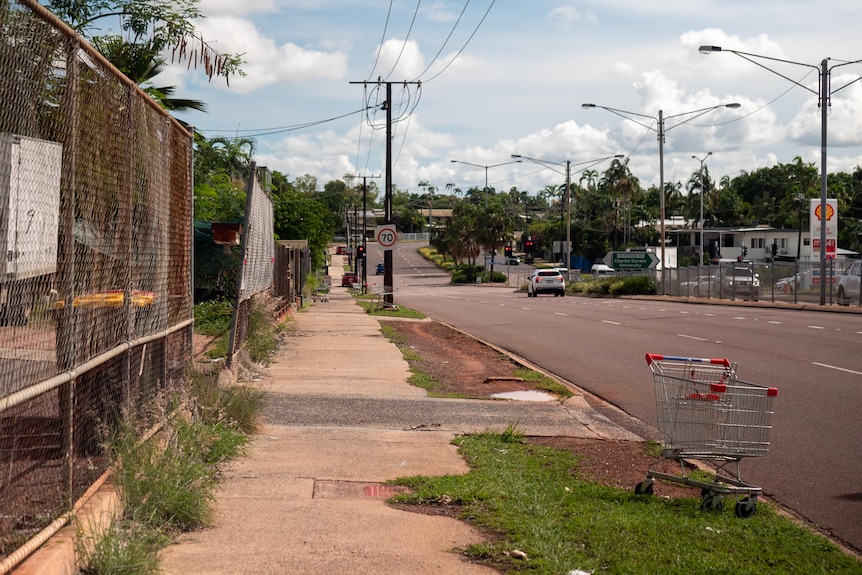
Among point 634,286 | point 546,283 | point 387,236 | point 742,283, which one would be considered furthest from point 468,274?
point 387,236

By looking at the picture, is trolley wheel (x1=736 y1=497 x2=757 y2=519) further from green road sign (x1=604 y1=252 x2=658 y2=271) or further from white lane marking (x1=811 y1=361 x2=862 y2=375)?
green road sign (x1=604 y1=252 x2=658 y2=271)

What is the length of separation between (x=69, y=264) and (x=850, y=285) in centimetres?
3139

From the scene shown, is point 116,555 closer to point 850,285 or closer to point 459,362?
point 459,362

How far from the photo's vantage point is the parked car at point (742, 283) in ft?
129

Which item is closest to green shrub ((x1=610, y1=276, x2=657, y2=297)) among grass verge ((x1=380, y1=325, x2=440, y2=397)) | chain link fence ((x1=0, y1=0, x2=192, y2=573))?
grass verge ((x1=380, y1=325, x2=440, y2=397))

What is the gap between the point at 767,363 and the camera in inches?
614

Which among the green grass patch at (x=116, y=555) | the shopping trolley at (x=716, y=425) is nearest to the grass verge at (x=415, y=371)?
the shopping trolley at (x=716, y=425)

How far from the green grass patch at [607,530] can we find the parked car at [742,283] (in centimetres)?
3367

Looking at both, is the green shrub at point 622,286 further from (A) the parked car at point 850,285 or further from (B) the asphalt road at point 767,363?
(A) the parked car at point 850,285

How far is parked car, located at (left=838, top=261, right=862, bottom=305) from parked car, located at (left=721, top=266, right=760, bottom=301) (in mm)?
6338

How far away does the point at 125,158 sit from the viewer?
6.38 meters

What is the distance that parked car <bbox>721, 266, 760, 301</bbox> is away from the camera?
39.2 meters

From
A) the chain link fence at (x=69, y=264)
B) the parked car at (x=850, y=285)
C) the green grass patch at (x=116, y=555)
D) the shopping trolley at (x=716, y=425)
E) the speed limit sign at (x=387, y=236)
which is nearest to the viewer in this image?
the chain link fence at (x=69, y=264)

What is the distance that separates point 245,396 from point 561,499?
3.55 m
